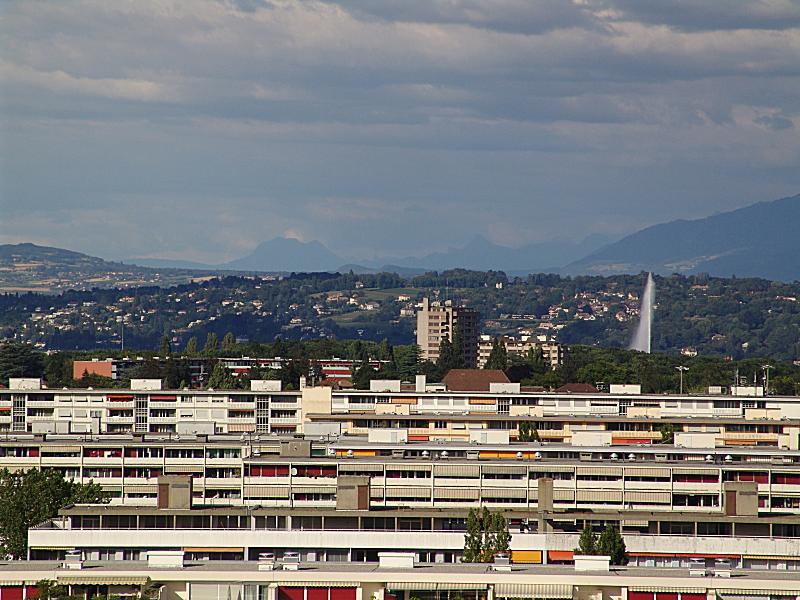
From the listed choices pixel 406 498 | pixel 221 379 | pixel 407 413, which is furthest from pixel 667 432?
pixel 221 379

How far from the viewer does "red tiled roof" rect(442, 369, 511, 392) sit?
506 ft

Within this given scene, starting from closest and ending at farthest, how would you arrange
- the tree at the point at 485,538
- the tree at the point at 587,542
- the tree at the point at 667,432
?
the tree at the point at 587,542, the tree at the point at 485,538, the tree at the point at 667,432

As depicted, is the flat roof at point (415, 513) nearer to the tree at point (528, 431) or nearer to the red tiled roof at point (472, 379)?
the tree at point (528, 431)

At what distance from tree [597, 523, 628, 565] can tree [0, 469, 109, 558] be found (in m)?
18.4

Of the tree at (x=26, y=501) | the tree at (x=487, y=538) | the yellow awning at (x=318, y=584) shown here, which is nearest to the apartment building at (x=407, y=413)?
the tree at (x=26, y=501)

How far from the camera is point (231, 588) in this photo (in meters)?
41.5

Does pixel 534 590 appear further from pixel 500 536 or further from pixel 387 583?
pixel 500 536

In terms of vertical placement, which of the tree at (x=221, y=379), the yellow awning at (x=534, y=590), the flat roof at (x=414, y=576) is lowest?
the yellow awning at (x=534, y=590)

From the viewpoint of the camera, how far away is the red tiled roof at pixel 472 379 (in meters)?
154

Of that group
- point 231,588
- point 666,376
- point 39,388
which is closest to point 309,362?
point 666,376

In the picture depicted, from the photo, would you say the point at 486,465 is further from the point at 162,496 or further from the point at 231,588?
the point at 231,588

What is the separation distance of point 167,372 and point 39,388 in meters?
51.6

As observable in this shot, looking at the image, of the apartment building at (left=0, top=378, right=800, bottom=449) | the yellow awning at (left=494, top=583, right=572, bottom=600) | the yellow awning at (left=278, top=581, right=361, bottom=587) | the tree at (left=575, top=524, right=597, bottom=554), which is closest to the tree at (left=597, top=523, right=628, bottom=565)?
the tree at (left=575, top=524, right=597, bottom=554)

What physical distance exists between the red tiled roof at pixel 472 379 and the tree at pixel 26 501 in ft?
274
